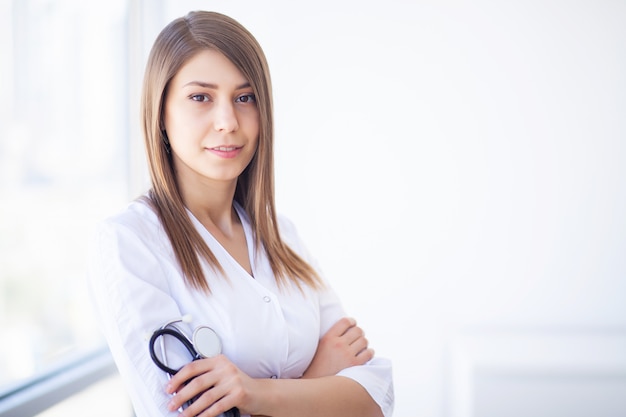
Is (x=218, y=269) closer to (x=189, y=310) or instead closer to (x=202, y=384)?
(x=189, y=310)

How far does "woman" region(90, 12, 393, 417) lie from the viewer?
1179 mm

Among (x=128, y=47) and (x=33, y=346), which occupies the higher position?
(x=128, y=47)

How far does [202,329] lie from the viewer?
1216 mm

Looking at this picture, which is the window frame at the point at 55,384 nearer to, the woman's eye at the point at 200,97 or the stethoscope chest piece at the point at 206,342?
the stethoscope chest piece at the point at 206,342

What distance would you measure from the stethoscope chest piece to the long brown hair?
0.38ft

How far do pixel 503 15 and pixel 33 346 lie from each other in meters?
2.06

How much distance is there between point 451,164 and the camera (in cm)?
256

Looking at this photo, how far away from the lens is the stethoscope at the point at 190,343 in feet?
3.74

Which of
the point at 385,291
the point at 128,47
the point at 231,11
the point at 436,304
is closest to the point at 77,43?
the point at 128,47

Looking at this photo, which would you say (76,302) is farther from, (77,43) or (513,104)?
(513,104)

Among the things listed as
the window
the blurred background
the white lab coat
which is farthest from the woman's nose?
the blurred background

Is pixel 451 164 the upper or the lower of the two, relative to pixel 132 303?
upper

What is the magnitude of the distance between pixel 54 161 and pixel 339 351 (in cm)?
112

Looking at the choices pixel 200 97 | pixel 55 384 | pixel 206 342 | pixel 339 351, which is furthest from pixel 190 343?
pixel 55 384
